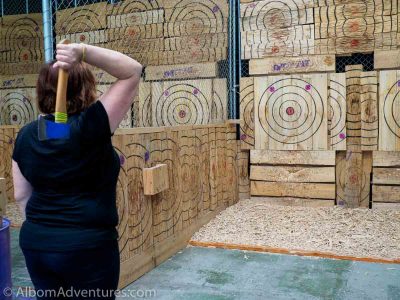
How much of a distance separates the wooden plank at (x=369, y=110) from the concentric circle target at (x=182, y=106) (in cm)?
193

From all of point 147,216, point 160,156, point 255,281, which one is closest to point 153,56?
point 160,156

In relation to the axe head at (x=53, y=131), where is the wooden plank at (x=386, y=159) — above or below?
below

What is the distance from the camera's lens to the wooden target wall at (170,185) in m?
3.23

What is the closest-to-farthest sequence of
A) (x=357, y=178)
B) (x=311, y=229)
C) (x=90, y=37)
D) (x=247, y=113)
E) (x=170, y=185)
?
1. (x=170, y=185)
2. (x=311, y=229)
3. (x=357, y=178)
4. (x=247, y=113)
5. (x=90, y=37)

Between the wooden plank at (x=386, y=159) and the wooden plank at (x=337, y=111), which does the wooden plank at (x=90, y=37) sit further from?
the wooden plank at (x=386, y=159)

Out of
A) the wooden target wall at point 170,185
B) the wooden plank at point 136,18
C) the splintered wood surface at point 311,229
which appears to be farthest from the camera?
the wooden plank at point 136,18

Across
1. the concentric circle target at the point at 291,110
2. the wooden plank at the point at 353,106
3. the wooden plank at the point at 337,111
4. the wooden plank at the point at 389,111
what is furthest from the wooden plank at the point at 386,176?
the concentric circle target at the point at 291,110

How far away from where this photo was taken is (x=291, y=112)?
18.3ft

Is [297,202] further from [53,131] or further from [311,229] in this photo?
[53,131]

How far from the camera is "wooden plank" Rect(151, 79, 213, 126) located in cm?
588

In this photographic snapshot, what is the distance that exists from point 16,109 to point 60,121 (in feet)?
20.3

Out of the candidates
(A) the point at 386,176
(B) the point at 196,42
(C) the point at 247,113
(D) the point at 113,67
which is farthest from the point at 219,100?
(D) the point at 113,67

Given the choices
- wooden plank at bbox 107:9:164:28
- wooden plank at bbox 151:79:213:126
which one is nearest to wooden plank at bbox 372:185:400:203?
wooden plank at bbox 151:79:213:126

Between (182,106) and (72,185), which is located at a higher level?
(182,106)
